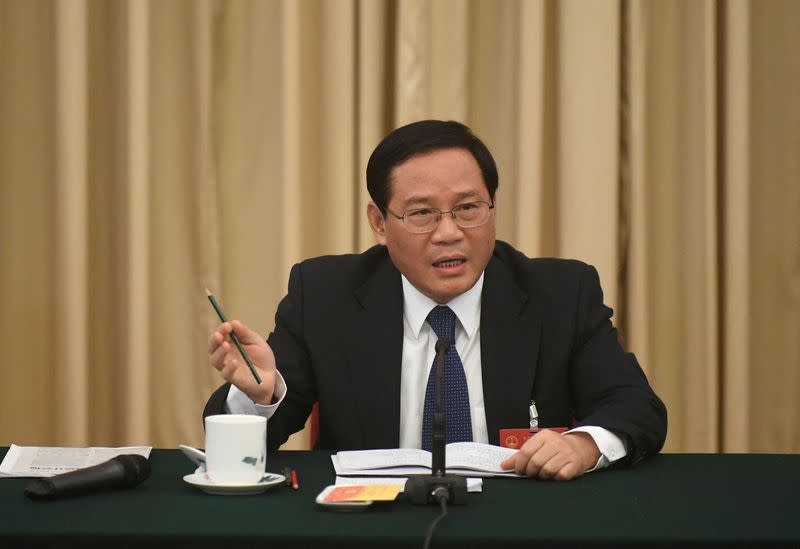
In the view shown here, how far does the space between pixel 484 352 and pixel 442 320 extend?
14 centimetres

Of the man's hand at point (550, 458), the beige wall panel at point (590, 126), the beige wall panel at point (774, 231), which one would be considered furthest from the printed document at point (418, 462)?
the beige wall panel at point (774, 231)

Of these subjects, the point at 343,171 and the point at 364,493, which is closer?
the point at 364,493

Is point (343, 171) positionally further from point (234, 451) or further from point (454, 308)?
point (234, 451)

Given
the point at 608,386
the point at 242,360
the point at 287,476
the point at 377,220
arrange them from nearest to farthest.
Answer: the point at 287,476 → the point at 242,360 → the point at 608,386 → the point at 377,220

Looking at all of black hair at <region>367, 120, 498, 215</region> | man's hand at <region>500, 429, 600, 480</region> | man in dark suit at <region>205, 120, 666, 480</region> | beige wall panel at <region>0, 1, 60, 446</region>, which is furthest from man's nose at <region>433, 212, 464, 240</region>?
beige wall panel at <region>0, 1, 60, 446</region>

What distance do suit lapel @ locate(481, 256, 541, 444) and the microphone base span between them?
776mm

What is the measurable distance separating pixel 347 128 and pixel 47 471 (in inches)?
80.1

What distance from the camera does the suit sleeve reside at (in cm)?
203

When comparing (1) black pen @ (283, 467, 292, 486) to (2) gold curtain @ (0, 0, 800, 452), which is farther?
(2) gold curtain @ (0, 0, 800, 452)

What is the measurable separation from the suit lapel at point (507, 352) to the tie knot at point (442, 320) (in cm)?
8

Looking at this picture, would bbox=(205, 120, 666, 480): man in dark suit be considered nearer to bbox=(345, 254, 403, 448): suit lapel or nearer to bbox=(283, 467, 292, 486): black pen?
bbox=(345, 254, 403, 448): suit lapel

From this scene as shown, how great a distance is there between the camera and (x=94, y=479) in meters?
1.64

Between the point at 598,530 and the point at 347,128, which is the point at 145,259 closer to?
the point at 347,128

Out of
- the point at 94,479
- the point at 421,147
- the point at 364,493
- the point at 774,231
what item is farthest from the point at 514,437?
the point at 774,231
